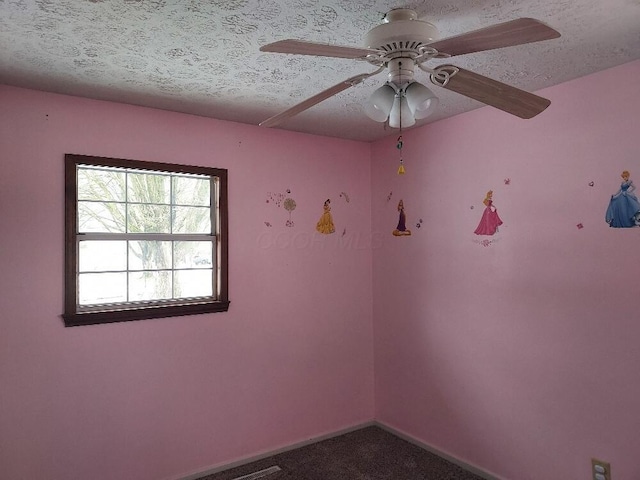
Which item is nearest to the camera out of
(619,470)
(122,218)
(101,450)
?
(619,470)

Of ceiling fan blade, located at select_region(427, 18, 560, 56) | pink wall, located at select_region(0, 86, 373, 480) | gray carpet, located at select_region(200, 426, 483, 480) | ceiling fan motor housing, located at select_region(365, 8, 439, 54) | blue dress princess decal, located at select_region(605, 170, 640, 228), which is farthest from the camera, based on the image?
gray carpet, located at select_region(200, 426, 483, 480)

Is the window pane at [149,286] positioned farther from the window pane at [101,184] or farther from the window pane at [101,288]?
the window pane at [101,184]

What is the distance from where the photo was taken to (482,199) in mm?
2951

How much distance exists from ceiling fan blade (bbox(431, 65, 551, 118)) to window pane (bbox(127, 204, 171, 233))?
204 cm

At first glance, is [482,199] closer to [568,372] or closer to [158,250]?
[568,372]

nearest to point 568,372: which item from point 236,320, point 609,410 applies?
point 609,410

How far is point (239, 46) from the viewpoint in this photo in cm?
197

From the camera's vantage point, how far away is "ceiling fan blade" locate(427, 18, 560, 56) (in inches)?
47.8

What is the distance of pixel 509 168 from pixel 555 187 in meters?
0.32

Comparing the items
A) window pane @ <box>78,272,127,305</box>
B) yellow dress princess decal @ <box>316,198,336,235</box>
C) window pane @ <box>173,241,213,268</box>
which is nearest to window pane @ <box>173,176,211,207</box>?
window pane @ <box>173,241,213,268</box>

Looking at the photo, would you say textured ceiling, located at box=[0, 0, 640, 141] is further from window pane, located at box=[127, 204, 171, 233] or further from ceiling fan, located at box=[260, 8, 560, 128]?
window pane, located at box=[127, 204, 171, 233]

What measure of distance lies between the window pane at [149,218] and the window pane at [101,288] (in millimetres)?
313

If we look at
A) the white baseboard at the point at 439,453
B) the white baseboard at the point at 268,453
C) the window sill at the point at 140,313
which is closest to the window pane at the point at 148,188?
the window sill at the point at 140,313

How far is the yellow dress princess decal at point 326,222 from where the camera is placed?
3604mm
